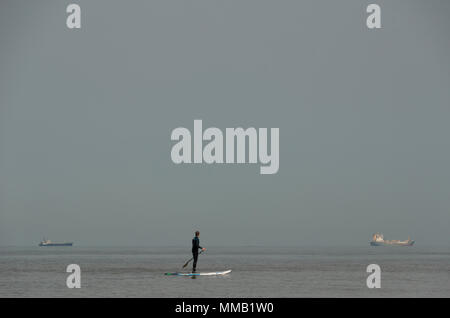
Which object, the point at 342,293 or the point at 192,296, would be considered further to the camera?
the point at 342,293

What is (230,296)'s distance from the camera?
29.3 m

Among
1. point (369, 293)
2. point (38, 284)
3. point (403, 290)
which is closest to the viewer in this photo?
point (369, 293)
